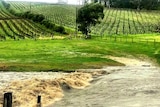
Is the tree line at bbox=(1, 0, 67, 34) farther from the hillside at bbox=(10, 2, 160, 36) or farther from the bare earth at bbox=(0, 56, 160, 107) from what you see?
the bare earth at bbox=(0, 56, 160, 107)

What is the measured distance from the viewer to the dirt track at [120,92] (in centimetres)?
3616

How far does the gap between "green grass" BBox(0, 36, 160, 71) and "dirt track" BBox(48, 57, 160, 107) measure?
883cm

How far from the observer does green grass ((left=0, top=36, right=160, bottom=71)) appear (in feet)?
199

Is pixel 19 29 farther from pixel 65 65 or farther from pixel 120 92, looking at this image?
pixel 120 92

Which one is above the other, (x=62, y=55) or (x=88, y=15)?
(x=88, y=15)

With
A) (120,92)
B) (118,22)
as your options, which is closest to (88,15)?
(118,22)

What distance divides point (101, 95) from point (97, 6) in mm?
79069

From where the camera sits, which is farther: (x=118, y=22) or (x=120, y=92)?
(x=118, y=22)

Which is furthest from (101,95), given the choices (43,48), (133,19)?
(133,19)

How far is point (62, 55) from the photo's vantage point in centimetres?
7169

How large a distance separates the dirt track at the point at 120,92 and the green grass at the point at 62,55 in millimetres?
8825

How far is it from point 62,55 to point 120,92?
3117 centimetres

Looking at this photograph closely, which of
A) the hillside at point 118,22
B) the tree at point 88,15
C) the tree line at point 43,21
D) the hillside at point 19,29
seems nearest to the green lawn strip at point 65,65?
the tree at point 88,15

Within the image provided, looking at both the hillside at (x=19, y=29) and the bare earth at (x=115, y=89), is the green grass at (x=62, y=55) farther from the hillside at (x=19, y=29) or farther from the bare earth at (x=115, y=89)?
the hillside at (x=19, y=29)
